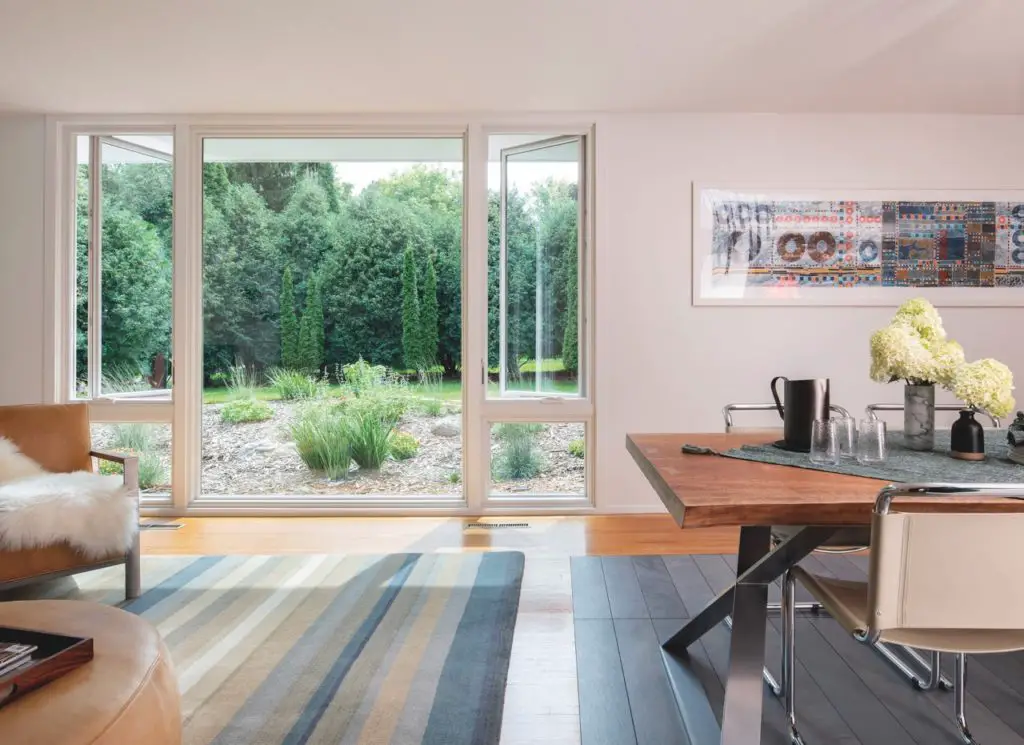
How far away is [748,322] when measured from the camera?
407cm

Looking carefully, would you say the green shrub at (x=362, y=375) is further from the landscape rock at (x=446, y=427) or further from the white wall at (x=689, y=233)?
the white wall at (x=689, y=233)

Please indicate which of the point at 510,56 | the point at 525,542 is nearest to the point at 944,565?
the point at 525,542

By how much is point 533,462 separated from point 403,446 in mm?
866

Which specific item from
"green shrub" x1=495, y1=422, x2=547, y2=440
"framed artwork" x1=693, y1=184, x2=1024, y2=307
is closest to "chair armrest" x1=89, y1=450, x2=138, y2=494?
"green shrub" x1=495, y1=422, x2=547, y2=440

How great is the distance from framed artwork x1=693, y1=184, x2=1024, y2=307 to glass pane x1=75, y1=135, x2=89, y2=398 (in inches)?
154

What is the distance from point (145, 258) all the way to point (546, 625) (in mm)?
3482

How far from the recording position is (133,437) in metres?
4.20

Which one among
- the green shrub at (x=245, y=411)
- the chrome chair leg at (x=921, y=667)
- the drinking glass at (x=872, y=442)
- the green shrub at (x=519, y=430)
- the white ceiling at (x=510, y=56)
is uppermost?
the white ceiling at (x=510, y=56)

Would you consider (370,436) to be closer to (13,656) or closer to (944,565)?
(13,656)

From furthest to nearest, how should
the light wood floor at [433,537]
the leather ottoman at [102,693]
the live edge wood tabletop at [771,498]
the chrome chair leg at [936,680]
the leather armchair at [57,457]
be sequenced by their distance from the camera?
the light wood floor at [433,537] < the leather armchair at [57,457] < the chrome chair leg at [936,680] < the live edge wood tabletop at [771,498] < the leather ottoman at [102,693]

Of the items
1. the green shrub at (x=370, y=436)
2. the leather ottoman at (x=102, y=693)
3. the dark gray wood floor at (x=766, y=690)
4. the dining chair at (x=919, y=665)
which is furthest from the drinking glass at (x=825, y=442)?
the green shrub at (x=370, y=436)

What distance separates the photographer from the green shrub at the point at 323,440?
425 cm

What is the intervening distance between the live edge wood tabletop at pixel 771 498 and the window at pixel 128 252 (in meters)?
3.66

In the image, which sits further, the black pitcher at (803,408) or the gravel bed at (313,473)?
the gravel bed at (313,473)
